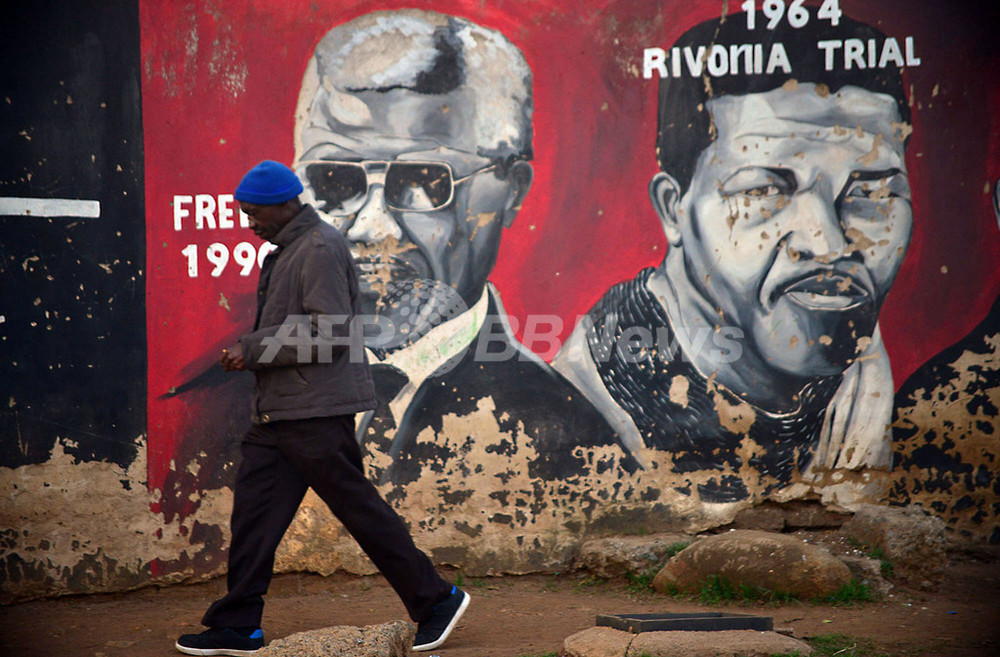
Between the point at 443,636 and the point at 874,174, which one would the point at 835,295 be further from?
the point at 443,636

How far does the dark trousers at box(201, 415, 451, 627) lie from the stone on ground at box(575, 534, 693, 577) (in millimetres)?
1022

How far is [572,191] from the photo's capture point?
4.08 m

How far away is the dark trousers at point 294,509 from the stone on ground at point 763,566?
1.18 metres

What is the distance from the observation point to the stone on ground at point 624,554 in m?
3.97

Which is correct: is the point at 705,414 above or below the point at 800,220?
below

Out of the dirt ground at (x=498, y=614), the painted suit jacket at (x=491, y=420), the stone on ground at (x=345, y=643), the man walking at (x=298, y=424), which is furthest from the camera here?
the painted suit jacket at (x=491, y=420)

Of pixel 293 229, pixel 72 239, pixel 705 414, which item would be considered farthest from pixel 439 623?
pixel 72 239

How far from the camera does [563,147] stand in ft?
13.3

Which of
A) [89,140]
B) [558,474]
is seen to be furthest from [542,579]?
[89,140]

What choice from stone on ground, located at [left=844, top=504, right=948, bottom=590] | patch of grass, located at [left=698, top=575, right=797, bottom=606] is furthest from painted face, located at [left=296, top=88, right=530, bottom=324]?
stone on ground, located at [left=844, top=504, right=948, bottom=590]

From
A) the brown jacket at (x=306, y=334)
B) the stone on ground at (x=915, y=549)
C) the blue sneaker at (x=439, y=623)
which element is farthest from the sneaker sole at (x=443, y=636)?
the stone on ground at (x=915, y=549)

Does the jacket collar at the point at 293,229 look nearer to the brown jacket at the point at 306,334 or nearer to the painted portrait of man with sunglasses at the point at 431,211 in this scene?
the brown jacket at the point at 306,334

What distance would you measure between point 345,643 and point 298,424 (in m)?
0.74

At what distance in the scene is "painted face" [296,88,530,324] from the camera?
4000mm
